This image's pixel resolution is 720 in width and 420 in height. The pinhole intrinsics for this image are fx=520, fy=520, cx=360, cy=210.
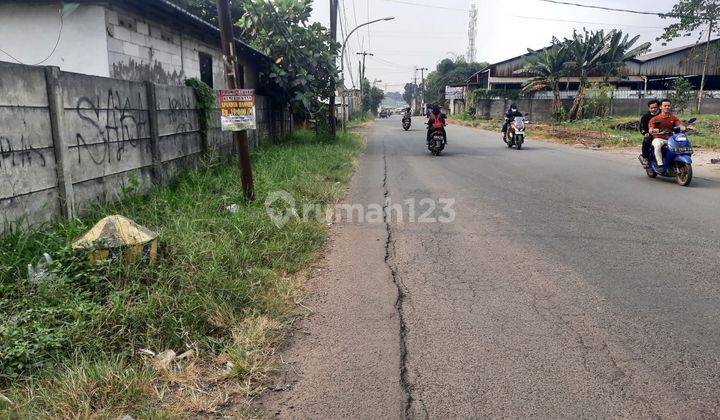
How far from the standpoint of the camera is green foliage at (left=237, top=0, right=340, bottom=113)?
16203mm

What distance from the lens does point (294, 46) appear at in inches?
645

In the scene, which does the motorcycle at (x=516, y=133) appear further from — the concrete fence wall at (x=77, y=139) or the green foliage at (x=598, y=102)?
the green foliage at (x=598, y=102)

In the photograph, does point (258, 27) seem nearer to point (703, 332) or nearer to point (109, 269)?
point (109, 269)

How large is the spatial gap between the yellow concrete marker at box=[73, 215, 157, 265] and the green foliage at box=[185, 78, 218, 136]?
5.74 meters

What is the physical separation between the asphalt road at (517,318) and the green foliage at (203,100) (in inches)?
169

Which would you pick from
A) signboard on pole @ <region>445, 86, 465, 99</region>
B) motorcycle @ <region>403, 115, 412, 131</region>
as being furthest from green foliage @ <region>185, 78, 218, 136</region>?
signboard on pole @ <region>445, 86, 465, 99</region>

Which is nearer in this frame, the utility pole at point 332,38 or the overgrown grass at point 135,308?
the overgrown grass at point 135,308

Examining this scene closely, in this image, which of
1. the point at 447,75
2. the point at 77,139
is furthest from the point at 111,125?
the point at 447,75

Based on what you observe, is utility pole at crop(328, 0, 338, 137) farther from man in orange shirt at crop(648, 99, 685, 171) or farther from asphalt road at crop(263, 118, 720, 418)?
asphalt road at crop(263, 118, 720, 418)

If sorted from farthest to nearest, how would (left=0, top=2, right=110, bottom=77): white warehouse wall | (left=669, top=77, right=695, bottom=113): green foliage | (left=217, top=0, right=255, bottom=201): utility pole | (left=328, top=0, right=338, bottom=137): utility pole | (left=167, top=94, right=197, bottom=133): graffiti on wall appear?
(left=669, top=77, right=695, bottom=113): green foliage → (left=328, top=0, right=338, bottom=137): utility pole → (left=0, top=2, right=110, bottom=77): white warehouse wall → (left=167, top=94, right=197, bottom=133): graffiti on wall → (left=217, top=0, right=255, bottom=201): utility pole

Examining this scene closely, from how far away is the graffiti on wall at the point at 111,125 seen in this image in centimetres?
583

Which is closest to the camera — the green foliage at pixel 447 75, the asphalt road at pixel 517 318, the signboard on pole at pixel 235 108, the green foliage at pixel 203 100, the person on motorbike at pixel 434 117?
Result: the asphalt road at pixel 517 318

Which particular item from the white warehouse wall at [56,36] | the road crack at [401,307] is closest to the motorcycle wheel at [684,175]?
the road crack at [401,307]

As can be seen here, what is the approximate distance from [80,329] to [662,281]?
4.43 m
